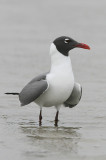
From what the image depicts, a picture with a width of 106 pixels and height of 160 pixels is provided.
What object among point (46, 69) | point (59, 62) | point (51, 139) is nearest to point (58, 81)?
point (59, 62)

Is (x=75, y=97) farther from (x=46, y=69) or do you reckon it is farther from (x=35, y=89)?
(x=46, y=69)

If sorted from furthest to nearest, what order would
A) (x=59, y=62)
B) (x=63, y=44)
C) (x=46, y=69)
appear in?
(x=46, y=69) < (x=63, y=44) < (x=59, y=62)

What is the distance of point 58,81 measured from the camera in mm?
11109

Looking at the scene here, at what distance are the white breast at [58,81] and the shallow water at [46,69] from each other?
1.51ft

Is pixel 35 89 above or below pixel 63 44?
below

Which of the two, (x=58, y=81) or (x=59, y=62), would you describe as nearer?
(x=58, y=81)

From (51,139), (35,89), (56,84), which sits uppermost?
(56,84)

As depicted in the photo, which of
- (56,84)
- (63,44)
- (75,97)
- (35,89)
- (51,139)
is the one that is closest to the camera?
(51,139)

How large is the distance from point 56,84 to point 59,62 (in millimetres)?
472

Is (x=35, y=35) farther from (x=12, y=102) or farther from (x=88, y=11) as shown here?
(x=12, y=102)

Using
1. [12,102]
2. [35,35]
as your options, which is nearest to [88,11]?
[35,35]

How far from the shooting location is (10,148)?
30.4 ft

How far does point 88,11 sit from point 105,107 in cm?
1593

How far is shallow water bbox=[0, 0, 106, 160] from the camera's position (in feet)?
31.1
